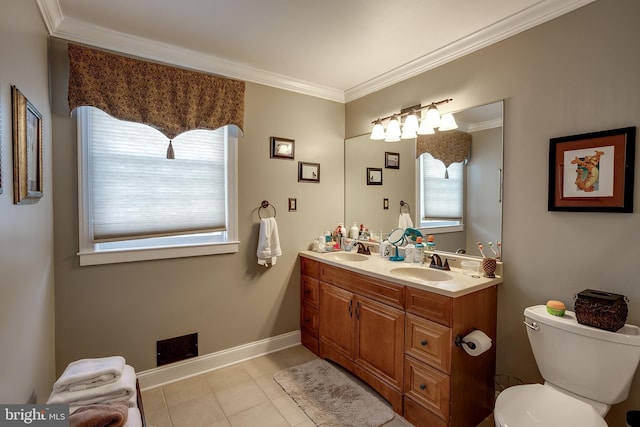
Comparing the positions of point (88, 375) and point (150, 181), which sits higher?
point (150, 181)

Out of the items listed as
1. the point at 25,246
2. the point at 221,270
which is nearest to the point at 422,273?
the point at 221,270

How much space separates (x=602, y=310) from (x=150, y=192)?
273 cm

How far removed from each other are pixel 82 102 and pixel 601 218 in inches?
121

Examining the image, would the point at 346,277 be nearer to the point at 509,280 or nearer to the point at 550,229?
the point at 509,280

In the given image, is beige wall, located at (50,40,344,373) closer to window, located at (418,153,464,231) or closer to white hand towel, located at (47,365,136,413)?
white hand towel, located at (47,365,136,413)

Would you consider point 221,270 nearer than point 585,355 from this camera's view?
No

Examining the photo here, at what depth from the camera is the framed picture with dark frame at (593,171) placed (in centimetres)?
156

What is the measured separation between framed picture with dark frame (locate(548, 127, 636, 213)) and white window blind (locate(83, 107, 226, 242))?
90.9 inches

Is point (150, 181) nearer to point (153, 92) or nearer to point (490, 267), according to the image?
point (153, 92)

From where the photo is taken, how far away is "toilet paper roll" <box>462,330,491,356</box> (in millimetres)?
1706

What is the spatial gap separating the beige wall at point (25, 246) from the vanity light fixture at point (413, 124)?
7.52ft

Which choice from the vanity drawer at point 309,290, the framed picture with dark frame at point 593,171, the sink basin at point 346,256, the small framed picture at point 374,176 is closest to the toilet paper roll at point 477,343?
the framed picture with dark frame at point 593,171

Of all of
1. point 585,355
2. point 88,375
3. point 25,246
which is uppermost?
point 25,246

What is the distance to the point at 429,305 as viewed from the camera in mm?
1850
